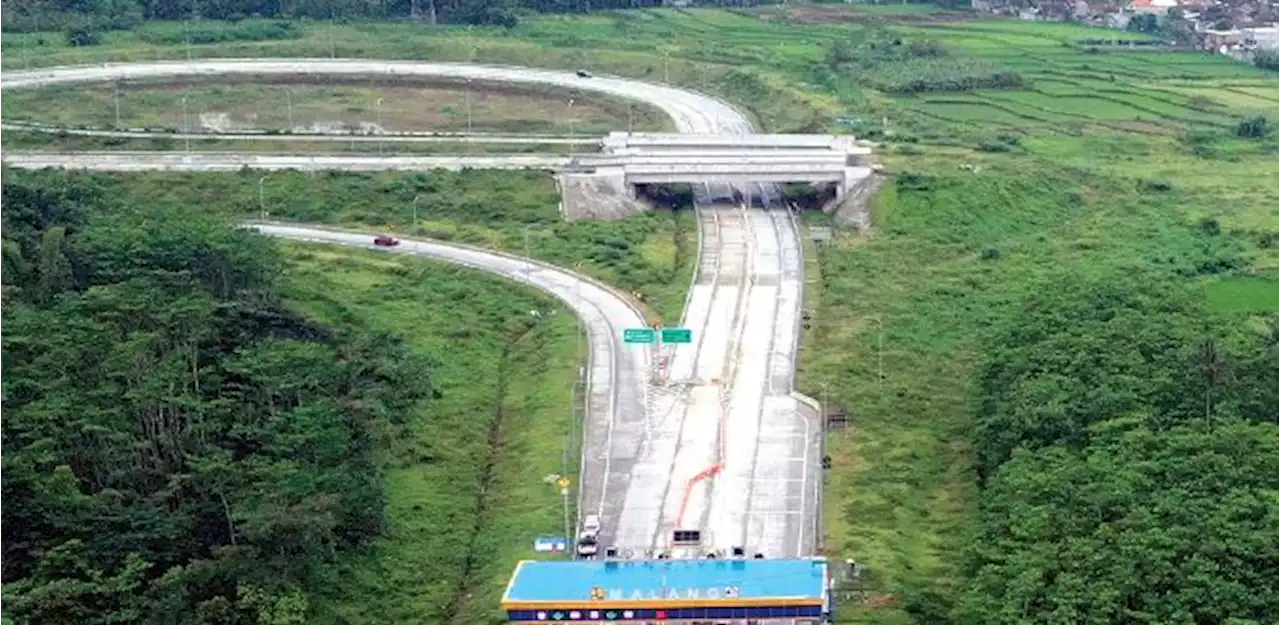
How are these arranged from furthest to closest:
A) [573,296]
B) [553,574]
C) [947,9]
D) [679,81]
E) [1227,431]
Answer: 1. [947,9]
2. [679,81]
3. [573,296]
4. [1227,431]
5. [553,574]

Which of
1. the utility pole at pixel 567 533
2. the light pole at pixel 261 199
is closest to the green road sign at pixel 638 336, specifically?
the utility pole at pixel 567 533

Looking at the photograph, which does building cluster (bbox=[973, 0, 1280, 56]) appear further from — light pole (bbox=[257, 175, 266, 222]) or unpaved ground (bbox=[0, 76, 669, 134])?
light pole (bbox=[257, 175, 266, 222])

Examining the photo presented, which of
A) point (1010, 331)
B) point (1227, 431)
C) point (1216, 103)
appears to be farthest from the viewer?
point (1216, 103)

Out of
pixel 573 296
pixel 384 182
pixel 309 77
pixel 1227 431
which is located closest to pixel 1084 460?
pixel 1227 431

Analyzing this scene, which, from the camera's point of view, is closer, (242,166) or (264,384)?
(264,384)

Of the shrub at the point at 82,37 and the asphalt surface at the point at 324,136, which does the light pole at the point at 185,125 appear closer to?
the asphalt surface at the point at 324,136

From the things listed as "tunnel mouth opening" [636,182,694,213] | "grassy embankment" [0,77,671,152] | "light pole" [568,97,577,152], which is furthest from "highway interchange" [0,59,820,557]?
"light pole" [568,97,577,152]

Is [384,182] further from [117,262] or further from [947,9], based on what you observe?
[947,9]
